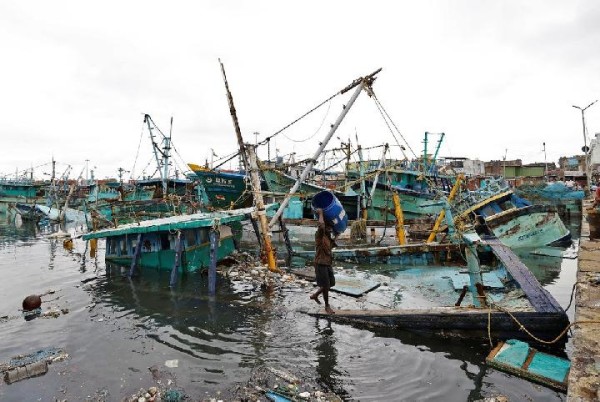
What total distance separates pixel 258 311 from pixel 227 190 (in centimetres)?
1585

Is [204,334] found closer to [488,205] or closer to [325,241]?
[325,241]

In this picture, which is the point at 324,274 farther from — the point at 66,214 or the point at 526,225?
the point at 66,214

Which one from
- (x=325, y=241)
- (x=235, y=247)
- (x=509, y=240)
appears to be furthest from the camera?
(x=509, y=240)

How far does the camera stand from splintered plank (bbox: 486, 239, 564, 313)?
5473 mm

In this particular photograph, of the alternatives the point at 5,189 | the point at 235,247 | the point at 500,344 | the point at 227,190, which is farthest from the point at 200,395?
the point at 5,189

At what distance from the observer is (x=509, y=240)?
1575cm

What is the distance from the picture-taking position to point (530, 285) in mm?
6262

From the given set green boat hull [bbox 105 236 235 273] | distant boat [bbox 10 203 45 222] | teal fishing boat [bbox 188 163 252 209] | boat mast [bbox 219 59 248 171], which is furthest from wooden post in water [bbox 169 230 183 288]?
distant boat [bbox 10 203 45 222]

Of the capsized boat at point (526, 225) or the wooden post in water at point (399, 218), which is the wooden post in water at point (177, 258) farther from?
the capsized boat at point (526, 225)

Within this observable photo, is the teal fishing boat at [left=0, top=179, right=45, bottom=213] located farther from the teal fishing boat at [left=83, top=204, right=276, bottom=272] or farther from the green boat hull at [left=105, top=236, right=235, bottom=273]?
the green boat hull at [left=105, top=236, right=235, bottom=273]

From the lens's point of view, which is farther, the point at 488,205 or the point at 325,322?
the point at 488,205

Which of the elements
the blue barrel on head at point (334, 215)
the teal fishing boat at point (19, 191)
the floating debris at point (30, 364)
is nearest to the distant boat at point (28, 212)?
the teal fishing boat at point (19, 191)

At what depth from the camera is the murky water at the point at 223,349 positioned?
522cm

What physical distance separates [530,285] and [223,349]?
541 centimetres
